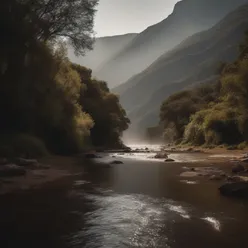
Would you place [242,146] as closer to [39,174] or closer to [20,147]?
[20,147]

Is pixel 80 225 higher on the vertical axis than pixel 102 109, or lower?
lower

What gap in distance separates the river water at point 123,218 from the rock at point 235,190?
1.50 feet

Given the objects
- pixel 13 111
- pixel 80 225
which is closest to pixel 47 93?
pixel 13 111

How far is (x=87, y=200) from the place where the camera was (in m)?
14.5

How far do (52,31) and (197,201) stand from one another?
33499mm

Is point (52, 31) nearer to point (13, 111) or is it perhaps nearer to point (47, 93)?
point (47, 93)

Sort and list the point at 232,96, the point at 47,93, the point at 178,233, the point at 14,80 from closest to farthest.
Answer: the point at 178,233
the point at 14,80
the point at 47,93
the point at 232,96

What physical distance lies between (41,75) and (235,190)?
95.6 feet

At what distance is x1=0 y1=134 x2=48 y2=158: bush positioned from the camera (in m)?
29.5

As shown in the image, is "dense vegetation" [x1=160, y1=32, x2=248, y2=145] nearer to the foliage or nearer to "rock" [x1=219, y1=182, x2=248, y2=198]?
the foliage

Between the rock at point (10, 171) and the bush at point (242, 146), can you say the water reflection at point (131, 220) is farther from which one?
the bush at point (242, 146)

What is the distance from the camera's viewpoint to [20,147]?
1265 inches

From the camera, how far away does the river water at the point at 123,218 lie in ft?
30.0

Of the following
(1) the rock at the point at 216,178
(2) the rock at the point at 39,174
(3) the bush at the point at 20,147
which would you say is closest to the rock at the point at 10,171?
(2) the rock at the point at 39,174
